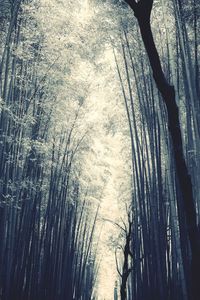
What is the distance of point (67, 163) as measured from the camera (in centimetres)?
749

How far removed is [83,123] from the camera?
752cm

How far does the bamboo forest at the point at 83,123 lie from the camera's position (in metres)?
4.79

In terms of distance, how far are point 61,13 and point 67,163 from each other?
9.43 feet

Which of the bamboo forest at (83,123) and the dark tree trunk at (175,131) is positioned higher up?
the bamboo forest at (83,123)

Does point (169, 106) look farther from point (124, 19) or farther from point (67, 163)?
point (67, 163)

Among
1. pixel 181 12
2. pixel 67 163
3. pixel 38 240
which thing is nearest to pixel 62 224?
pixel 38 240

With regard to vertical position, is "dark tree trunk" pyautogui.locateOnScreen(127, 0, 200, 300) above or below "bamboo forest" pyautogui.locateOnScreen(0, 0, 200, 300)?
below

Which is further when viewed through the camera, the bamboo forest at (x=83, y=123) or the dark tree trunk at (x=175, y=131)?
the bamboo forest at (x=83, y=123)

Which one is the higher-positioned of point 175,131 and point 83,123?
point 83,123

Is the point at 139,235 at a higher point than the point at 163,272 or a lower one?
higher

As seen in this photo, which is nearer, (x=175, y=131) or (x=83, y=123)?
(x=175, y=131)

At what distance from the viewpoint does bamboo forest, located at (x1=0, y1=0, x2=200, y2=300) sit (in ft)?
15.7

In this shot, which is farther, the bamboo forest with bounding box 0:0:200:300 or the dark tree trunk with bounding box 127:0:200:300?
the bamboo forest with bounding box 0:0:200:300

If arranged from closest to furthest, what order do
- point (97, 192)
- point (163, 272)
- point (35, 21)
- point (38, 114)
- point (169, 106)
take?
point (169, 106), point (163, 272), point (35, 21), point (38, 114), point (97, 192)
